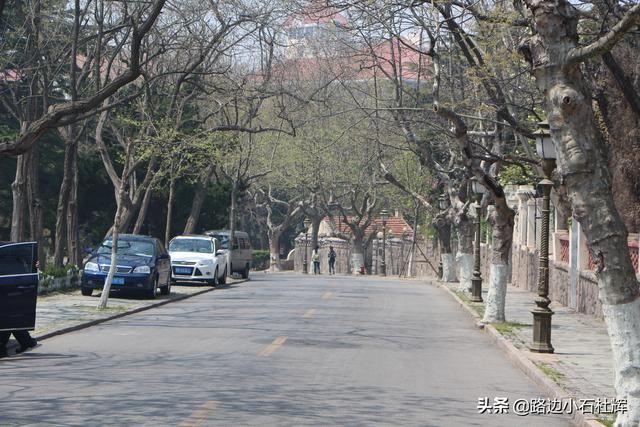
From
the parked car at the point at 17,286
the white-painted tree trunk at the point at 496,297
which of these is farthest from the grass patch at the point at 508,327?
the parked car at the point at 17,286

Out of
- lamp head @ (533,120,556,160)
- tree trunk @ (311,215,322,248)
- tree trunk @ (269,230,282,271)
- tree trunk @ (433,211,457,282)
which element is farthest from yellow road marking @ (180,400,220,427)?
tree trunk @ (269,230,282,271)

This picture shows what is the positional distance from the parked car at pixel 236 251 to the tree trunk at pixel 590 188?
33.6 m

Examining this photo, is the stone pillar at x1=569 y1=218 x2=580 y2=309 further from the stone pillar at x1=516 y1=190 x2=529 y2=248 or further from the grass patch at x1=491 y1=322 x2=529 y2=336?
the stone pillar at x1=516 y1=190 x2=529 y2=248

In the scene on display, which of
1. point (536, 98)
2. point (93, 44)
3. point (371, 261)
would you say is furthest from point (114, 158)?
point (371, 261)

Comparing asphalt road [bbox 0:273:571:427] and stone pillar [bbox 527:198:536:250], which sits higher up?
stone pillar [bbox 527:198:536:250]

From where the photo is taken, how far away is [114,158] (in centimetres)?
4319

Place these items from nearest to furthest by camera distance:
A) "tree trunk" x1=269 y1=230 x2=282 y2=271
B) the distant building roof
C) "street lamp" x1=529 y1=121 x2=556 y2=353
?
"street lamp" x1=529 y1=121 x2=556 y2=353 → "tree trunk" x1=269 y1=230 x2=282 y2=271 → the distant building roof

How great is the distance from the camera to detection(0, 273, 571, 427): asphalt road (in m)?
10.5

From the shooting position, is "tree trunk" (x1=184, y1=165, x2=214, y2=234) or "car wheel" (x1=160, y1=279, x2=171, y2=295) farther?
"tree trunk" (x1=184, y1=165, x2=214, y2=234)

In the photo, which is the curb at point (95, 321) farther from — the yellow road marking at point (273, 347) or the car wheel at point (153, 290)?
the yellow road marking at point (273, 347)

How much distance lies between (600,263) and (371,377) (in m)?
4.68

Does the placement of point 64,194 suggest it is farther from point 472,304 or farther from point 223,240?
point 223,240

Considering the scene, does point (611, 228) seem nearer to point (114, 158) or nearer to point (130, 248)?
point (130, 248)

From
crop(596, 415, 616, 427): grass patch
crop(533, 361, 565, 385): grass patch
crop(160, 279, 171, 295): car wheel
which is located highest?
crop(160, 279, 171, 295): car wheel
